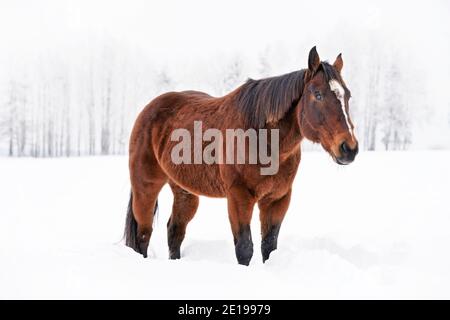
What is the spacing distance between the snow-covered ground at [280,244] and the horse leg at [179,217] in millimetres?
231

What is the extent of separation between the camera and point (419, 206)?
22.4ft

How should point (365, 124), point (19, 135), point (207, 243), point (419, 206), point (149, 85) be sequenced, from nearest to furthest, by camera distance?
1. point (207, 243)
2. point (419, 206)
3. point (365, 124)
4. point (19, 135)
5. point (149, 85)

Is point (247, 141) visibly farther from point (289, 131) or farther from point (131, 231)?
point (131, 231)

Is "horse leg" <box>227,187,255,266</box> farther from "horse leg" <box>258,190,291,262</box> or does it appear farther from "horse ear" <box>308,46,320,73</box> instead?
"horse ear" <box>308,46,320,73</box>

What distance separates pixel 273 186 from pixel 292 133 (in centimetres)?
52

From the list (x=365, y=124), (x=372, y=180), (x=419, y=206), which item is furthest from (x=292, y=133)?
(x=365, y=124)

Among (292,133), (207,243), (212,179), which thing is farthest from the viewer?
(207,243)

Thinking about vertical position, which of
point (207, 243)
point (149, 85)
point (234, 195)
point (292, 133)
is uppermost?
point (149, 85)

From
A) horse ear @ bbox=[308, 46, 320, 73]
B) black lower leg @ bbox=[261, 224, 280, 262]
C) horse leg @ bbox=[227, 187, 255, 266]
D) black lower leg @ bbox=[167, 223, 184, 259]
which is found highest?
horse ear @ bbox=[308, 46, 320, 73]

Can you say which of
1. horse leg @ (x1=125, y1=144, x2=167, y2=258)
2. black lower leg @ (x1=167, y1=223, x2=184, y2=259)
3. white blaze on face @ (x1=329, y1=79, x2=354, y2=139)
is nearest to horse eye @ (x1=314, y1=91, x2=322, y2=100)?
white blaze on face @ (x1=329, y1=79, x2=354, y2=139)

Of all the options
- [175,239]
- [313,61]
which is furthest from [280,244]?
[313,61]

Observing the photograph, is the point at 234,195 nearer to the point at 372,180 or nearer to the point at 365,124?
the point at 372,180

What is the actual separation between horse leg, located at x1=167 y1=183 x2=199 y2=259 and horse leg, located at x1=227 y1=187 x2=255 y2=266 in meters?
1.69

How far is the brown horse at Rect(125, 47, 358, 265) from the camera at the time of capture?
118 inches
